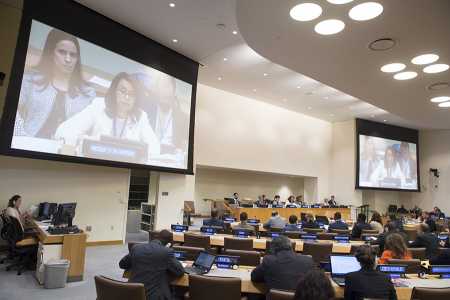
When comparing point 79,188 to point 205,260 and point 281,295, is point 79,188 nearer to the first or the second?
point 205,260

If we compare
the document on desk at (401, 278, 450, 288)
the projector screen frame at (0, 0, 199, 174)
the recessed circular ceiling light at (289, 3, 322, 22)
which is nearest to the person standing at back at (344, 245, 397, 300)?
the document on desk at (401, 278, 450, 288)

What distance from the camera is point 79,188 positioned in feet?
26.8

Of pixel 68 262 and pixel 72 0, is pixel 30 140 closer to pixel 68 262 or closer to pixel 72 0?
pixel 68 262

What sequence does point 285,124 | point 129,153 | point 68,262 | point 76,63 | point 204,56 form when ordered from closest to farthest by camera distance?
point 68,262, point 76,63, point 129,153, point 204,56, point 285,124

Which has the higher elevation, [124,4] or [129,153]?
[124,4]

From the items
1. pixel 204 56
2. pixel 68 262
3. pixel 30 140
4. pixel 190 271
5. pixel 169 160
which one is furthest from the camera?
pixel 204 56

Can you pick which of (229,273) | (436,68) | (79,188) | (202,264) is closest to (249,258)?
(229,273)

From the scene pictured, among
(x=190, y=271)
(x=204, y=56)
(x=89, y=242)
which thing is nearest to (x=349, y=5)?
(x=190, y=271)

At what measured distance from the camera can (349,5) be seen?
338cm

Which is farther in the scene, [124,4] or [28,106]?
[124,4]

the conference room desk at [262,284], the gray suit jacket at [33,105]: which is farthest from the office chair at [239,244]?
the gray suit jacket at [33,105]

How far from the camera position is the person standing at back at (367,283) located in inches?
96.5

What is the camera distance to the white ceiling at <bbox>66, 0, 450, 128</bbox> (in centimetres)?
404

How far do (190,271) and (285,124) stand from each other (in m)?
13.1
